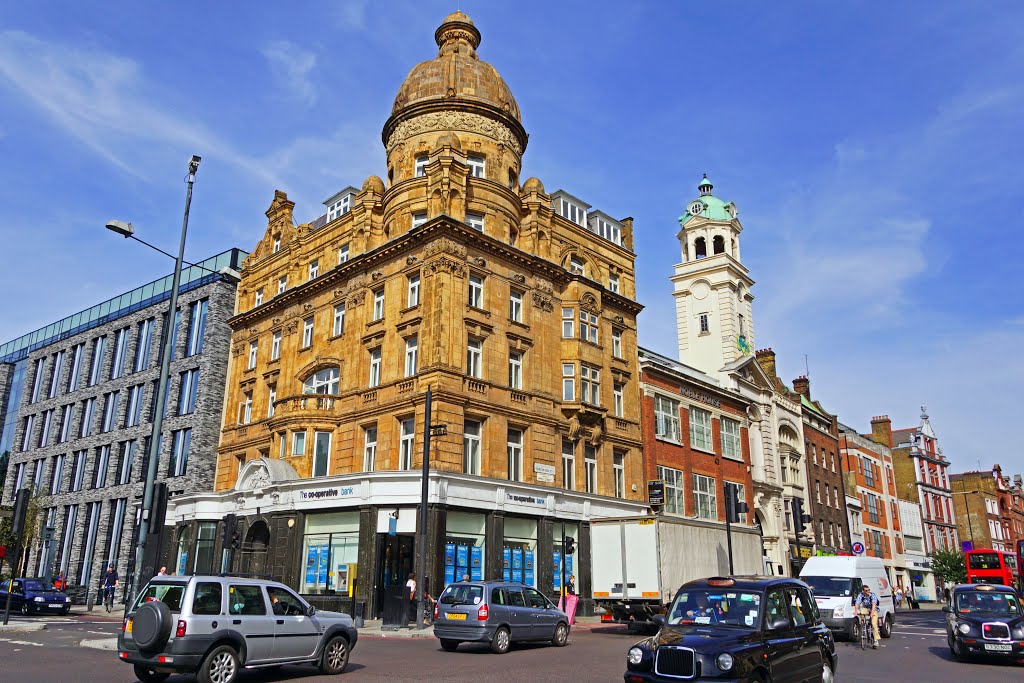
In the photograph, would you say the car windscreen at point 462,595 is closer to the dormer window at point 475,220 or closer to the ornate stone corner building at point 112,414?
the dormer window at point 475,220

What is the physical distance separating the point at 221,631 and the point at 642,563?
591 inches

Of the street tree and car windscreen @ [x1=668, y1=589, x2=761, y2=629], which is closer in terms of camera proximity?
car windscreen @ [x1=668, y1=589, x2=761, y2=629]

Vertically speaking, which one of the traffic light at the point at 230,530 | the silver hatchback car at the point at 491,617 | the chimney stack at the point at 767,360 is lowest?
the silver hatchback car at the point at 491,617

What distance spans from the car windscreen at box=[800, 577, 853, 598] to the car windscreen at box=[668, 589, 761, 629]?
14795mm

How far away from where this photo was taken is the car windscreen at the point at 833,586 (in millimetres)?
23500

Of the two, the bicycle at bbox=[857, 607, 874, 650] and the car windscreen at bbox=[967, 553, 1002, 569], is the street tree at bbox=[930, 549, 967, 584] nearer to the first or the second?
the car windscreen at bbox=[967, 553, 1002, 569]

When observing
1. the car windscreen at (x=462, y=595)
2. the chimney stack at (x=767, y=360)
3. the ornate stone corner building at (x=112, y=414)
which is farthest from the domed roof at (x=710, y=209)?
the car windscreen at (x=462, y=595)

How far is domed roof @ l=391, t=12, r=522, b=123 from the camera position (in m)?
36.8

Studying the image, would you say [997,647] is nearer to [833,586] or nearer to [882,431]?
[833,586]

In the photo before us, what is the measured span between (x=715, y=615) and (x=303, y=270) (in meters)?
33.4

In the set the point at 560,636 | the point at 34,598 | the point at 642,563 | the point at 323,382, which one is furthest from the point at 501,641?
the point at 34,598

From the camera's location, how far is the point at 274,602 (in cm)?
1277

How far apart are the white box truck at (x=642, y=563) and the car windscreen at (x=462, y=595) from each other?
7036 millimetres

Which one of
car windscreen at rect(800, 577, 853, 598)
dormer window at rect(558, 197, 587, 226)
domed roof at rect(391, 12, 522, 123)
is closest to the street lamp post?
domed roof at rect(391, 12, 522, 123)
